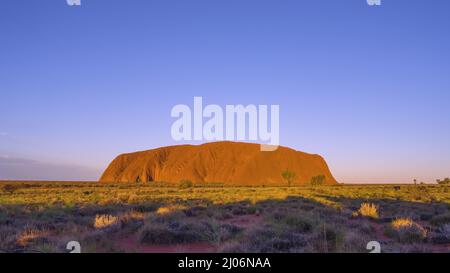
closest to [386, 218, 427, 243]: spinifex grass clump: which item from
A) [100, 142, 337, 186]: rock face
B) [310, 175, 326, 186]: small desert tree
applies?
[310, 175, 326, 186]: small desert tree

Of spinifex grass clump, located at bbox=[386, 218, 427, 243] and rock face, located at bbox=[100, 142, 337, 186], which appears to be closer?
spinifex grass clump, located at bbox=[386, 218, 427, 243]

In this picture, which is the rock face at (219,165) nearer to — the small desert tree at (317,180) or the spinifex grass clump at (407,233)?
the small desert tree at (317,180)

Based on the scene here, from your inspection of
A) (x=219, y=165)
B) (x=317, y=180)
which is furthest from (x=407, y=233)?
(x=219, y=165)

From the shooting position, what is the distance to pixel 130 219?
11898 millimetres

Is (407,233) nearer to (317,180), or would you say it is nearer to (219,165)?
(317,180)

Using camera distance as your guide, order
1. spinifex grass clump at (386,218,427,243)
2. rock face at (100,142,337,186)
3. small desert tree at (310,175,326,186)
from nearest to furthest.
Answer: spinifex grass clump at (386,218,427,243), small desert tree at (310,175,326,186), rock face at (100,142,337,186)

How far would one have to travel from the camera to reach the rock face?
343 ft

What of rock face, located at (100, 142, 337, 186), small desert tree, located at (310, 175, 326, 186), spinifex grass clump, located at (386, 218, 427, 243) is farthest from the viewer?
rock face, located at (100, 142, 337, 186)

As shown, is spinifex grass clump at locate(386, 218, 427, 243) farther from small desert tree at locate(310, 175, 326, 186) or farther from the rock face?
the rock face

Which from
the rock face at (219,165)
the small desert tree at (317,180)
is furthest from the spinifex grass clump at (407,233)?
the rock face at (219,165)

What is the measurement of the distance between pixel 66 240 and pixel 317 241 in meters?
5.85

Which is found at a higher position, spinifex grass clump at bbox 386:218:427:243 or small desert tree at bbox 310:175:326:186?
spinifex grass clump at bbox 386:218:427:243

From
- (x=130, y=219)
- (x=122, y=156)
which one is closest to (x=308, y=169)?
(x=122, y=156)
